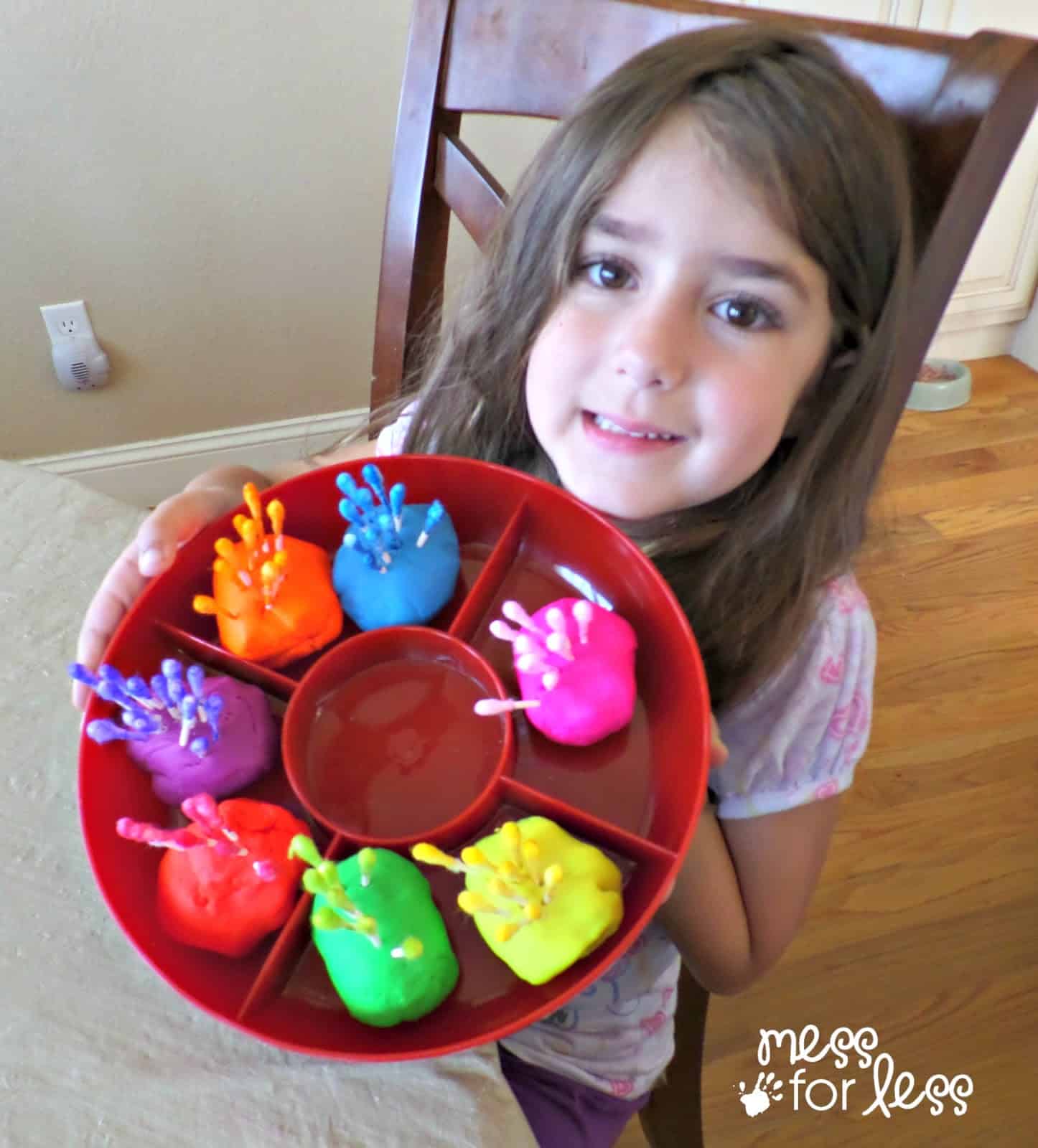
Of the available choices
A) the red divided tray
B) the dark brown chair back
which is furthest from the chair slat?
the red divided tray

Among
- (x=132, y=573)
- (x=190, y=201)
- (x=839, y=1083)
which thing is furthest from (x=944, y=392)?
(x=132, y=573)

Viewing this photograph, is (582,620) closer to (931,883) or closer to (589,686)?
(589,686)

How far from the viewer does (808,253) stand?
0.61 meters

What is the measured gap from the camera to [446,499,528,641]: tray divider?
56cm

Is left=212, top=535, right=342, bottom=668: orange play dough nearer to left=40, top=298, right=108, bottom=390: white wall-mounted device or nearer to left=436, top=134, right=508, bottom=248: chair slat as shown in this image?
left=436, top=134, right=508, bottom=248: chair slat

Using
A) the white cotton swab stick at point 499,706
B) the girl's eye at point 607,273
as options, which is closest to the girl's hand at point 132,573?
the white cotton swab stick at point 499,706

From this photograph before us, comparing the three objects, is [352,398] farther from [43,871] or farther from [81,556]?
[43,871]

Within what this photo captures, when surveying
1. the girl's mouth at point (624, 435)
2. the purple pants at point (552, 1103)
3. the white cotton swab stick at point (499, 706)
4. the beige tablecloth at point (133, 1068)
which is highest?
the girl's mouth at point (624, 435)

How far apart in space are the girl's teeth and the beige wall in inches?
49.1

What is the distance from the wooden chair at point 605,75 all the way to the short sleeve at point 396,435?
5 cm

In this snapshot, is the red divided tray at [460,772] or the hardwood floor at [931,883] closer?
the red divided tray at [460,772]

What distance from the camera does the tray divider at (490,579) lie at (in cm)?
56

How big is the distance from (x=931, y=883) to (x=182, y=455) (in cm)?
157

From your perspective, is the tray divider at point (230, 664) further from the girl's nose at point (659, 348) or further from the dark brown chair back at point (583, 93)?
the dark brown chair back at point (583, 93)
